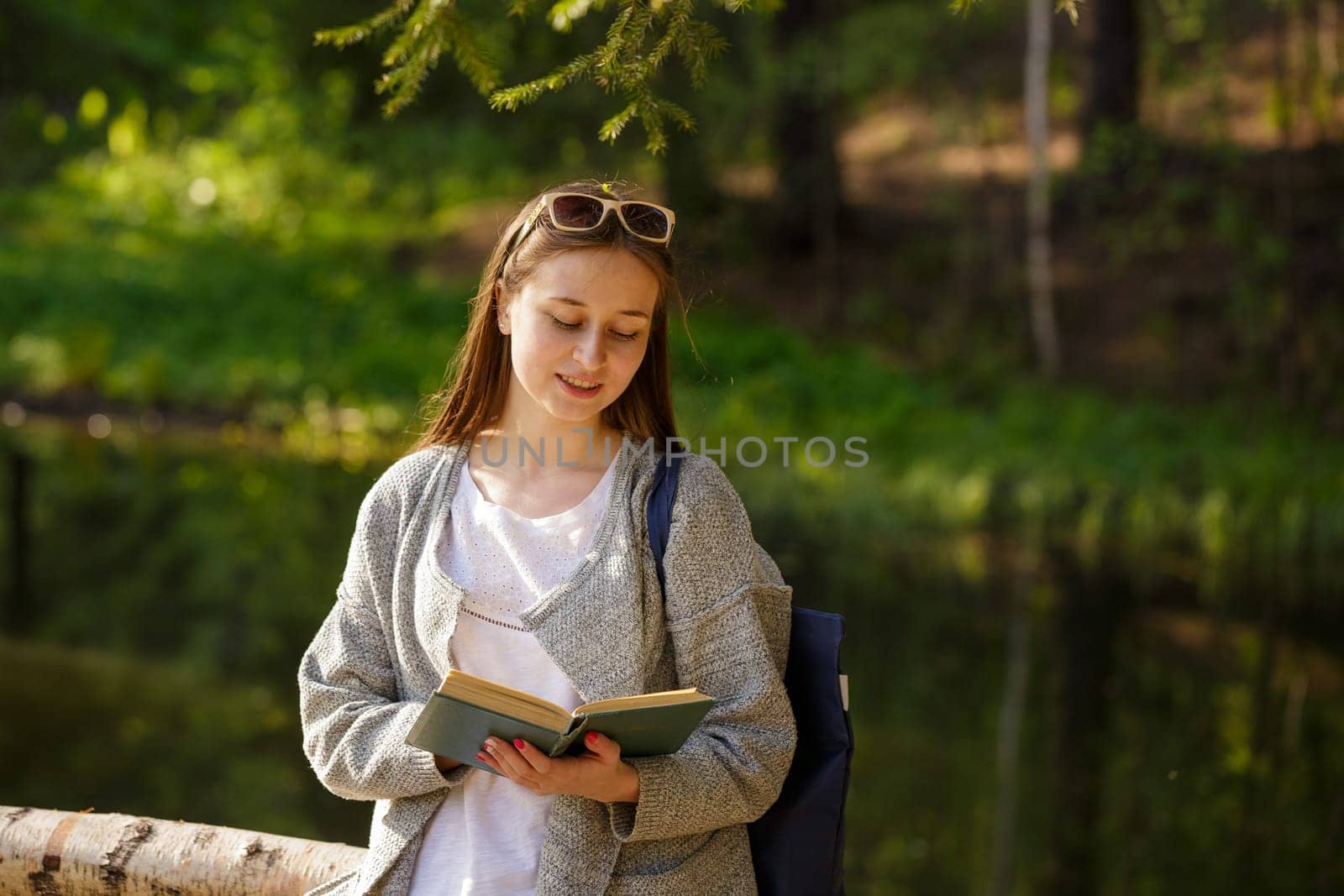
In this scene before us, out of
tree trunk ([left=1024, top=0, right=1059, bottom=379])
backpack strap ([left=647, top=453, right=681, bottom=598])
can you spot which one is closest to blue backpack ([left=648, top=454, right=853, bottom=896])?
backpack strap ([left=647, top=453, right=681, bottom=598])

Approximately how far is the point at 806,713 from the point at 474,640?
466 mm

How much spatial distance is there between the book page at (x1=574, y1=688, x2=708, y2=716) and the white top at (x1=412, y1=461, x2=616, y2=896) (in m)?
0.27

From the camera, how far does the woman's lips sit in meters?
2.11

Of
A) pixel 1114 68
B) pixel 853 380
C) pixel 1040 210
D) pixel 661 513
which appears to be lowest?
pixel 661 513

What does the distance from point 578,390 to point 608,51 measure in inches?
24.6

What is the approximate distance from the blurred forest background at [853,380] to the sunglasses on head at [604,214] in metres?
0.15

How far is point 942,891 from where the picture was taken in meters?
4.44

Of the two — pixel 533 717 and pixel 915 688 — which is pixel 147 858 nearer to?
pixel 533 717

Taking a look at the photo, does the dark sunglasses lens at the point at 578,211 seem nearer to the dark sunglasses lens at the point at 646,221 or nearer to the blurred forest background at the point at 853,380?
the dark sunglasses lens at the point at 646,221

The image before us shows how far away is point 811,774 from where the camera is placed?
82.4 inches

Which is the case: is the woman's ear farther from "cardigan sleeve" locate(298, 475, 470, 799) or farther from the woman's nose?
"cardigan sleeve" locate(298, 475, 470, 799)

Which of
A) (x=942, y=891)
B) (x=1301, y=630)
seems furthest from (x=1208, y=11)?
(x=942, y=891)

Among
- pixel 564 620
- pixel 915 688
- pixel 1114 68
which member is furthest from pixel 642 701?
pixel 1114 68

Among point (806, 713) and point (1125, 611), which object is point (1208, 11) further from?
point (806, 713)
